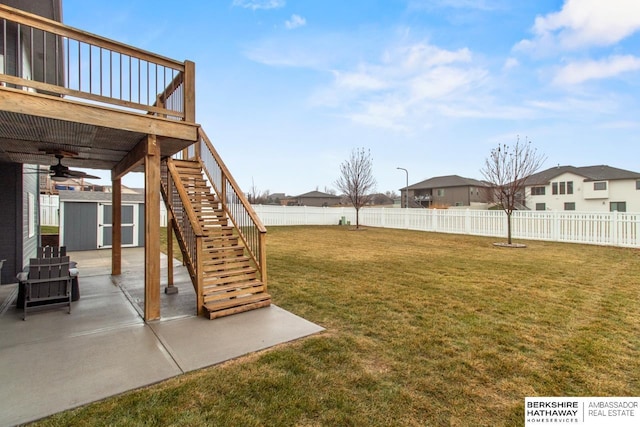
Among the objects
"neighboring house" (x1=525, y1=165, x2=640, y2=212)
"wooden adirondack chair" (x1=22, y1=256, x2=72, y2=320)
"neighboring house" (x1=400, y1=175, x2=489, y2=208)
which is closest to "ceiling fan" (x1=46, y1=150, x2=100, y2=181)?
"wooden adirondack chair" (x1=22, y1=256, x2=72, y2=320)

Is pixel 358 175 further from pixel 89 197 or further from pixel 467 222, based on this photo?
pixel 89 197

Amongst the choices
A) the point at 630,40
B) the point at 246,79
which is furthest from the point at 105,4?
the point at 630,40

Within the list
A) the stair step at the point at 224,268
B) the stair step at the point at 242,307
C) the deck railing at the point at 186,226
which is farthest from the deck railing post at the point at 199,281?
the stair step at the point at 224,268

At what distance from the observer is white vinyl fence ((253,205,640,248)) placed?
35.1 ft

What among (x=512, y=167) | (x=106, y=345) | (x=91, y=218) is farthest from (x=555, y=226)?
(x=91, y=218)

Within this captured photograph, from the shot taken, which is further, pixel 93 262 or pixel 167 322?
pixel 93 262

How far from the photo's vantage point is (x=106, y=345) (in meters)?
3.27

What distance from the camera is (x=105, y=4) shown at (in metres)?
9.23

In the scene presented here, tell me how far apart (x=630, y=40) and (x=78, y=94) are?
16149 millimetres

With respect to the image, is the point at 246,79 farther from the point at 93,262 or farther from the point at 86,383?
the point at 86,383

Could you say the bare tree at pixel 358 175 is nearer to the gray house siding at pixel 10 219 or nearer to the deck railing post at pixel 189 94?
the deck railing post at pixel 189 94

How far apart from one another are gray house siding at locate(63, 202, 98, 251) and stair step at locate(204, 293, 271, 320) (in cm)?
876

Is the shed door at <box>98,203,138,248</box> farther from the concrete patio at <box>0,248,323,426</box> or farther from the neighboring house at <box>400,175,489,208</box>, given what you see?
the neighboring house at <box>400,175,489,208</box>

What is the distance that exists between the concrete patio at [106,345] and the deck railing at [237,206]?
1042mm
